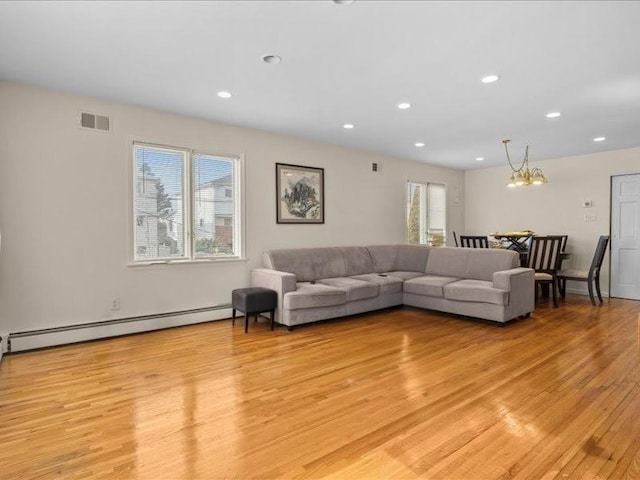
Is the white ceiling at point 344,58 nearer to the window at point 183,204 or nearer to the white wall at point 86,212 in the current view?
the white wall at point 86,212

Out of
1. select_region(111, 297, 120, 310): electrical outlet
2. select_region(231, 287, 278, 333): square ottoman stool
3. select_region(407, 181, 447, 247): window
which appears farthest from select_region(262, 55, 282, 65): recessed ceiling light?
select_region(407, 181, 447, 247): window

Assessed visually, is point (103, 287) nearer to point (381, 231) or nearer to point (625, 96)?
point (381, 231)

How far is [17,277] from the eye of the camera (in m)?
3.52

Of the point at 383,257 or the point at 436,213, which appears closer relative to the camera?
the point at 383,257

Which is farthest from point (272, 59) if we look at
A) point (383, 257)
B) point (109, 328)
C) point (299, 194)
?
point (383, 257)

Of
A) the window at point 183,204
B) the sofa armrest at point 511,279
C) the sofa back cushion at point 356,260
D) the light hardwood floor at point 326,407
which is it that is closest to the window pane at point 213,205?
the window at point 183,204

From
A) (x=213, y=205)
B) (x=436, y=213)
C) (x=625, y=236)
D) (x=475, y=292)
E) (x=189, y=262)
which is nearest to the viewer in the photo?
(x=189, y=262)

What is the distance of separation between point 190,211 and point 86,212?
1.10 meters

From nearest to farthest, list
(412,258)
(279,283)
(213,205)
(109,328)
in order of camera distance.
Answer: (109,328) < (279,283) < (213,205) < (412,258)

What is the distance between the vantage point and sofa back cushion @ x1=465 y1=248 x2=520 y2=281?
5113mm

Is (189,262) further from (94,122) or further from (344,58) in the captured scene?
(344,58)

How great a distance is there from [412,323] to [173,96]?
3775 mm

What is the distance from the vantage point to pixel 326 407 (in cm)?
244

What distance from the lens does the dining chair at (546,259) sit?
5.73m
